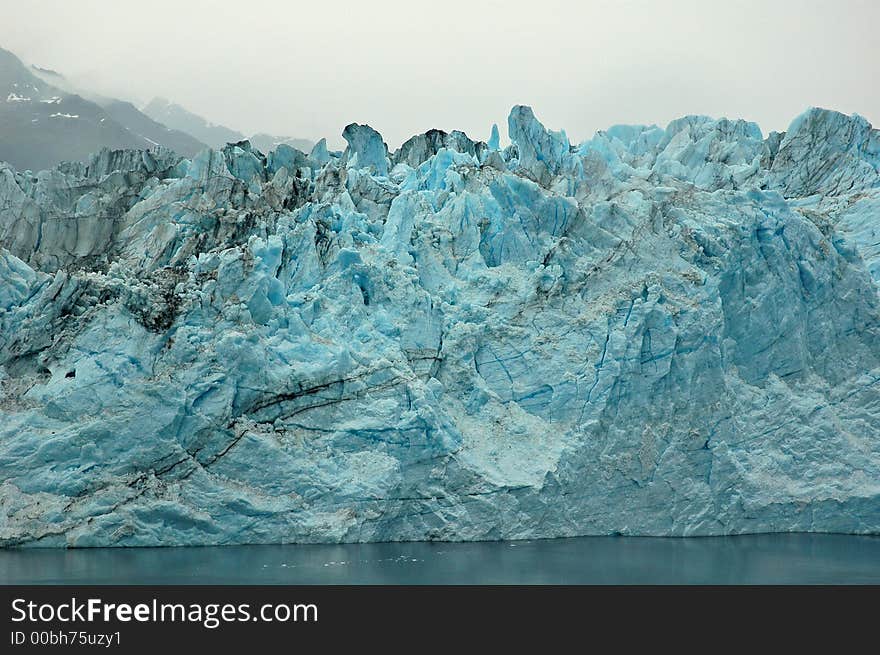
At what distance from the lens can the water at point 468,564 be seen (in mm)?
14320

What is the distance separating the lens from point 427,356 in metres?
Answer: 19.5

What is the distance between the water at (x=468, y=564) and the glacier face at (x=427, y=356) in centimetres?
75

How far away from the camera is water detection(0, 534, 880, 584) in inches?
564

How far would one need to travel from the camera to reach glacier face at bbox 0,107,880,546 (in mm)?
17328

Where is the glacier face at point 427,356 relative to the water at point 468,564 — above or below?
above

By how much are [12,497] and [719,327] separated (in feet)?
42.6

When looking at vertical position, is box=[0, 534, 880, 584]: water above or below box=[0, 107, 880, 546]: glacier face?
below

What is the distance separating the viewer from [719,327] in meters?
20.3

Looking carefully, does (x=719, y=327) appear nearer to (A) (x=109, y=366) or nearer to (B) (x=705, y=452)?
(B) (x=705, y=452)

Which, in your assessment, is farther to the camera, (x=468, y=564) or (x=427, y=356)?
(x=427, y=356)

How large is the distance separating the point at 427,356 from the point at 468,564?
15.6 ft

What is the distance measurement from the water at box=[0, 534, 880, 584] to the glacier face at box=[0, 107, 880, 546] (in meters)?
0.75

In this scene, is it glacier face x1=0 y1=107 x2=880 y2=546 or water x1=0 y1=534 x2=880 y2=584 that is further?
glacier face x1=0 y1=107 x2=880 y2=546
